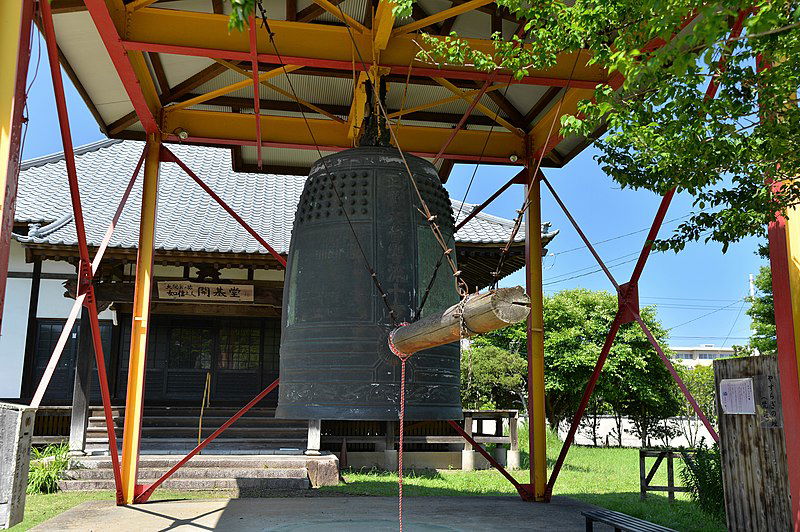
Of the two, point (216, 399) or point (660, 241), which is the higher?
point (660, 241)

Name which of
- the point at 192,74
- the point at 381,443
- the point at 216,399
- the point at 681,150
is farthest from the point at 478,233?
the point at 681,150

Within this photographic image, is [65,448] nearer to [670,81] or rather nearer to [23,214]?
[23,214]

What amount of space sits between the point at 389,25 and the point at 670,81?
2487mm

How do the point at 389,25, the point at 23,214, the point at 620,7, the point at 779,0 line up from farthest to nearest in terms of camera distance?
1. the point at 23,214
2. the point at 389,25
3. the point at 620,7
4. the point at 779,0

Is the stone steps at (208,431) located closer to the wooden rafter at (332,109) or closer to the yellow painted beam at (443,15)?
the wooden rafter at (332,109)

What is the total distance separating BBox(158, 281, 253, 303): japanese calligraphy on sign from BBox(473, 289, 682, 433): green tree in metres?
11.7

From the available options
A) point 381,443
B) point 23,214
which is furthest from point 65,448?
point 381,443

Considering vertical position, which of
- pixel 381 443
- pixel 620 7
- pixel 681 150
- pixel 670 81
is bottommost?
pixel 381 443

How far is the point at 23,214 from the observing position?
12.4 m

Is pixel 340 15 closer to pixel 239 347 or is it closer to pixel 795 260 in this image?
pixel 795 260

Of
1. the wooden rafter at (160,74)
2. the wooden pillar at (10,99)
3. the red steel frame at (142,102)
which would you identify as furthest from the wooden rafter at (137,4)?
the wooden pillar at (10,99)

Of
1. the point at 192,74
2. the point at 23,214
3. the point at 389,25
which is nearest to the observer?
the point at 389,25

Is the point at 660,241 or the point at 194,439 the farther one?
the point at 194,439

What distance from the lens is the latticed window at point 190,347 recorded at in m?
13.6
